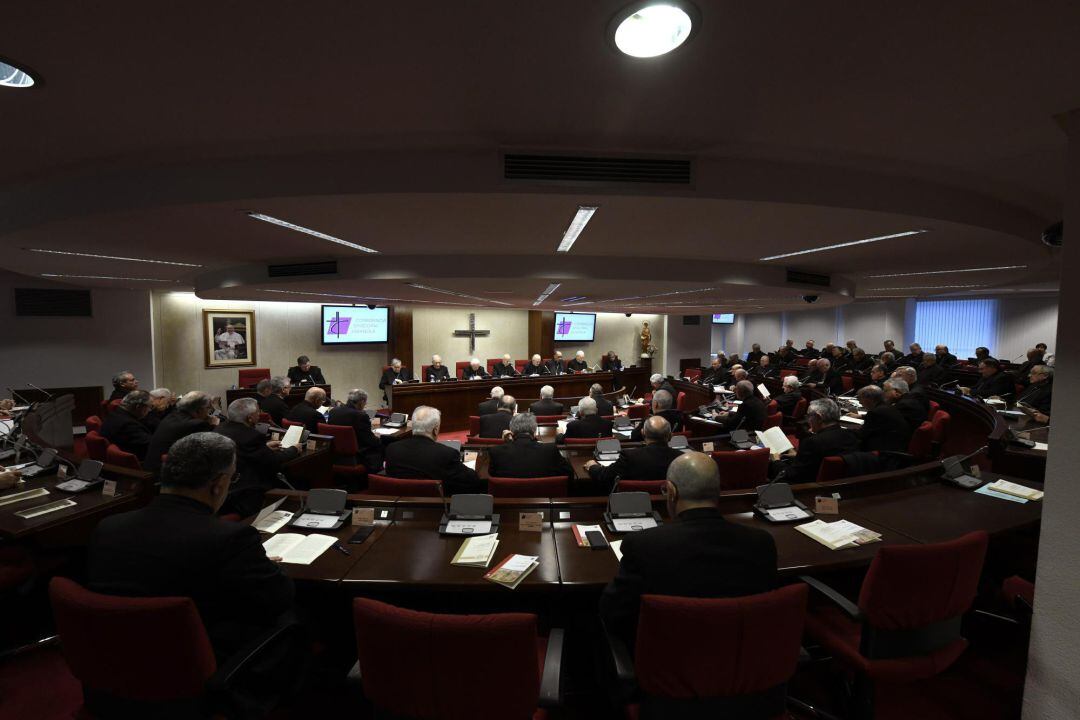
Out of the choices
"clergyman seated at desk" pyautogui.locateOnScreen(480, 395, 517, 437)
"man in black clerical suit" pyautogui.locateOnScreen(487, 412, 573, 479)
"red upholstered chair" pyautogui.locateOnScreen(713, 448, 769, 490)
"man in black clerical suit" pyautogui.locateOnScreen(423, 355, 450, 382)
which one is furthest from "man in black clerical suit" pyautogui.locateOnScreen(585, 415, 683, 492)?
"man in black clerical suit" pyautogui.locateOnScreen(423, 355, 450, 382)

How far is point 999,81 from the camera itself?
169cm

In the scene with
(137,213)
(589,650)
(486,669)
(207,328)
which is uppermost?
(137,213)

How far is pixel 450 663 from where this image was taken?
143cm

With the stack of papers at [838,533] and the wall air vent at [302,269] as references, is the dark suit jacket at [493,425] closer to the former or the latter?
the wall air vent at [302,269]

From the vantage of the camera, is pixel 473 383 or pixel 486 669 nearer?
pixel 486 669

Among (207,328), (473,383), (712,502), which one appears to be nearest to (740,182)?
(712,502)

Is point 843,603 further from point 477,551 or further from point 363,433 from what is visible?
point 363,433

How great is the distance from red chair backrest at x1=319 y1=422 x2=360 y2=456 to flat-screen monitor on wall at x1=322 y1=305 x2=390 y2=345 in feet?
20.5

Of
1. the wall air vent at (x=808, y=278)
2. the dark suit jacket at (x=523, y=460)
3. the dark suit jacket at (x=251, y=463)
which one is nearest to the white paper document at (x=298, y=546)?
the dark suit jacket at (x=251, y=463)

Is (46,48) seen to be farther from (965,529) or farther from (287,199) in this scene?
(965,529)

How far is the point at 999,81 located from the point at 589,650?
299 centimetres

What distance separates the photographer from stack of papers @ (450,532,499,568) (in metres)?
2.21

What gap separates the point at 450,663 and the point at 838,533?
2177 millimetres

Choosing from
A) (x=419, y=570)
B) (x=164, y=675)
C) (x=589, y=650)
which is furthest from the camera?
(x=589, y=650)
